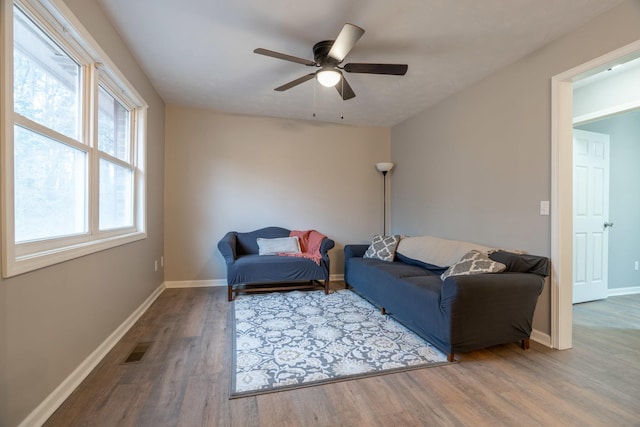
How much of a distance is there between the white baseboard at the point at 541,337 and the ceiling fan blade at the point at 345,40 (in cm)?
271

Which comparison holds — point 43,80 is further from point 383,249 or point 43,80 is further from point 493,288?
point 383,249

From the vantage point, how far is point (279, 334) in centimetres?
253

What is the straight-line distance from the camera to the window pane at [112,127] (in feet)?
7.66

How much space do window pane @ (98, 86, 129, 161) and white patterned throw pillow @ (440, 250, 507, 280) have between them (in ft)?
9.87

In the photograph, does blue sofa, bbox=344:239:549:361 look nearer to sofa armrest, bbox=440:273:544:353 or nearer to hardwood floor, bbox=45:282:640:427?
sofa armrest, bbox=440:273:544:353

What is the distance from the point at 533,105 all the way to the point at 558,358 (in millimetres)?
2024

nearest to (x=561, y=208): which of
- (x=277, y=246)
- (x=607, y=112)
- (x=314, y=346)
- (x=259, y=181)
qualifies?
(x=607, y=112)

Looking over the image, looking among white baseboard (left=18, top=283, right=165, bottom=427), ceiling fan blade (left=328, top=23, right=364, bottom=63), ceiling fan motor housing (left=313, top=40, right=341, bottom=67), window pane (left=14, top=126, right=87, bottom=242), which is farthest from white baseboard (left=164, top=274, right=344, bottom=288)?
ceiling fan blade (left=328, top=23, right=364, bottom=63)

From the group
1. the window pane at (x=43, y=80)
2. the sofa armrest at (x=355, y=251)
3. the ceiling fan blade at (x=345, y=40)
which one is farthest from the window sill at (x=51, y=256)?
the sofa armrest at (x=355, y=251)

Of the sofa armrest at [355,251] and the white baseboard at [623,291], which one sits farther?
the sofa armrest at [355,251]

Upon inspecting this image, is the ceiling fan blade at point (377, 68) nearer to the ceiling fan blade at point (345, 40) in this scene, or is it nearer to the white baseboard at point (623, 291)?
the ceiling fan blade at point (345, 40)

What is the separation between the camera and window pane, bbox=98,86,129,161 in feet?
7.66

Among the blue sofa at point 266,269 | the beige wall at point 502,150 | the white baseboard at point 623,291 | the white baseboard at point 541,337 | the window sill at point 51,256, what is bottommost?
the white baseboard at point 541,337

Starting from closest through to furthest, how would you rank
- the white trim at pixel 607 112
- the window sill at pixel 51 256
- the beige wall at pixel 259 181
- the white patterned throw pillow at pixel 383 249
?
the window sill at pixel 51 256, the white trim at pixel 607 112, the white patterned throw pillow at pixel 383 249, the beige wall at pixel 259 181
